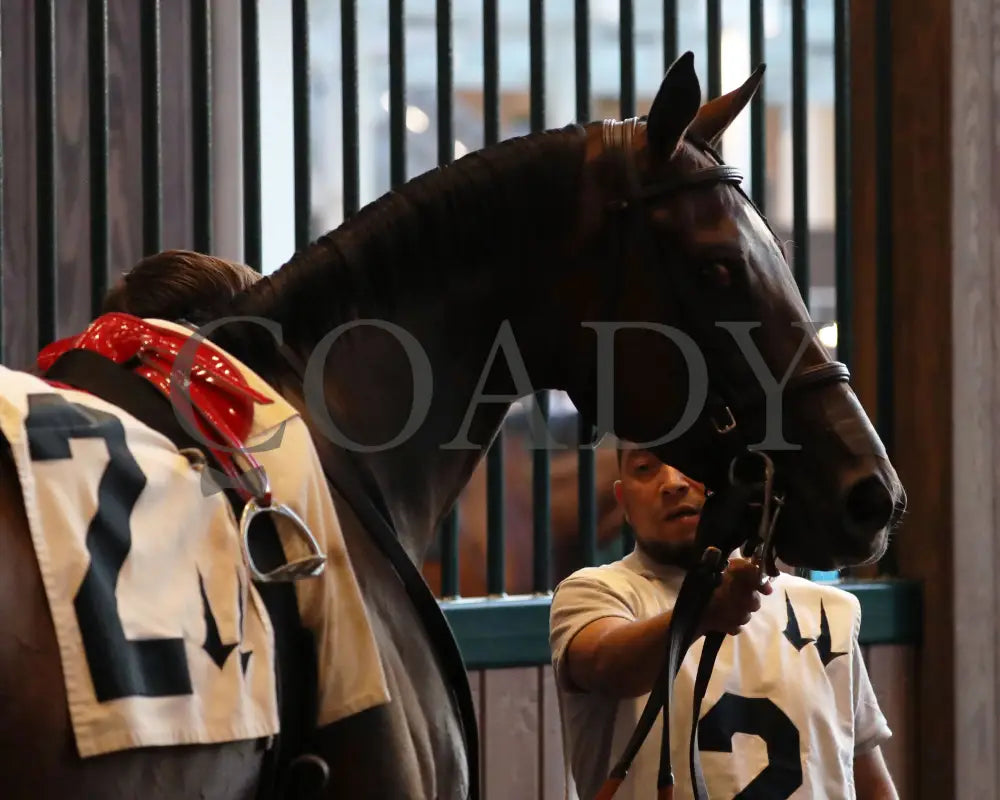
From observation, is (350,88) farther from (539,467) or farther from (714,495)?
(714,495)

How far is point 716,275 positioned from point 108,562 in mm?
541

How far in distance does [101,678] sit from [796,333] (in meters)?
0.62

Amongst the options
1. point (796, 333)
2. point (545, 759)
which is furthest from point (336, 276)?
point (545, 759)

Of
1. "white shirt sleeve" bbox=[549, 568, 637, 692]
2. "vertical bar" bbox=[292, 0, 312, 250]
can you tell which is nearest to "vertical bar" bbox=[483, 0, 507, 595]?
"vertical bar" bbox=[292, 0, 312, 250]

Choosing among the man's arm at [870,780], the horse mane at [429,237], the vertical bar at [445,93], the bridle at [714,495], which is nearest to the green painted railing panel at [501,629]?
the vertical bar at [445,93]

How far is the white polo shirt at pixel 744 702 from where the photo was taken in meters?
1.35

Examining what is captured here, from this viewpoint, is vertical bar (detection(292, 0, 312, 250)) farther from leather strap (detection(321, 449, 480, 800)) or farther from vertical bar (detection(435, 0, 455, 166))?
leather strap (detection(321, 449, 480, 800))

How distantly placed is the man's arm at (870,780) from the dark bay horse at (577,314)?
1.72 ft

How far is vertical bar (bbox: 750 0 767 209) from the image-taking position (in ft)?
7.51

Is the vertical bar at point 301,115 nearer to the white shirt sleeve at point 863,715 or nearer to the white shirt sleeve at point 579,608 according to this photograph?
the white shirt sleeve at point 579,608

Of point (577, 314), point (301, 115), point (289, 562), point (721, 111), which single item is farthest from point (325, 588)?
point (301, 115)

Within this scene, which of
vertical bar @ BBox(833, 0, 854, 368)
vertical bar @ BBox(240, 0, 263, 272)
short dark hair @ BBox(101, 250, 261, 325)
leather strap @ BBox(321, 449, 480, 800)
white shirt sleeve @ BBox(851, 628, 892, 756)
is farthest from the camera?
vertical bar @ BBox(833, 0, 854, 368)

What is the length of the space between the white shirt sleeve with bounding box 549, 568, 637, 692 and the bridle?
23cm

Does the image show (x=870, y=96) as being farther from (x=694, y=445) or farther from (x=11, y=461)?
(x=11, y=461)
